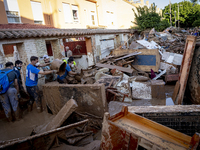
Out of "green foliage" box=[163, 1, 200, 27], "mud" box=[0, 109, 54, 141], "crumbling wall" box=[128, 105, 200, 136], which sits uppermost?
"green foliage" box=[163, 1, 200, 27]

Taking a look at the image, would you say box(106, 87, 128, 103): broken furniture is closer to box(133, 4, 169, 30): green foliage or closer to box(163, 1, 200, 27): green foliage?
box(133, 4, 169, 30): green foliage

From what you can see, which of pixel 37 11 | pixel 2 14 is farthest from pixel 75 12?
pixel 2 14

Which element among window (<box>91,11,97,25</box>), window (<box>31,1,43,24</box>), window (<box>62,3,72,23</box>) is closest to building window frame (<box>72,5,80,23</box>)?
window (<box>62,3,72,23</box>)

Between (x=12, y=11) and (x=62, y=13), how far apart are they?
416cm

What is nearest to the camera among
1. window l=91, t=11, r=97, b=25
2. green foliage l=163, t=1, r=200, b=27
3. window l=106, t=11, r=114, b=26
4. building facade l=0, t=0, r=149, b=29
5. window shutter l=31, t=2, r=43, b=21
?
building facade l=0, t=0, r=149, b=29

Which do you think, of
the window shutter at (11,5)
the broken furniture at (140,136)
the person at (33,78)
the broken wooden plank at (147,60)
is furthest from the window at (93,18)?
the broken furniture at (140,136)

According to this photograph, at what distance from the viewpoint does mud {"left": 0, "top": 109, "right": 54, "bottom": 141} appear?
12.2 feet

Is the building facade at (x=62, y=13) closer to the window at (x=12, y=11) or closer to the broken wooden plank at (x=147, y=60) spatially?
the window at (x=12, y=11)

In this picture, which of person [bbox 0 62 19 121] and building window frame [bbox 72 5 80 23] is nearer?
person [bbox 0 62 19 121]

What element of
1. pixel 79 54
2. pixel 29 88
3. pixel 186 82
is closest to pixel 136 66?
pixel 186 82

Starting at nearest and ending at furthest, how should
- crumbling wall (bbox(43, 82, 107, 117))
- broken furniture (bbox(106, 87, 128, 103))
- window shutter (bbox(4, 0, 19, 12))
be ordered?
crumbling wall (bbox(43, 82, 107, 117)) → broken furniture (bbox(106, 87, 128, 103)) → window shutter (bbox(4, 0, 19, 12))

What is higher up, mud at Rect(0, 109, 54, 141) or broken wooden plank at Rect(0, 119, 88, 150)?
broken wooden plank at Rect(0, 119, 88, 150)

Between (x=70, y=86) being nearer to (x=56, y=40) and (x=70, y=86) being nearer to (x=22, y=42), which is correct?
(x=22, y=42)

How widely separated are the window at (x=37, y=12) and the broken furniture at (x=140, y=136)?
37.2 ft
